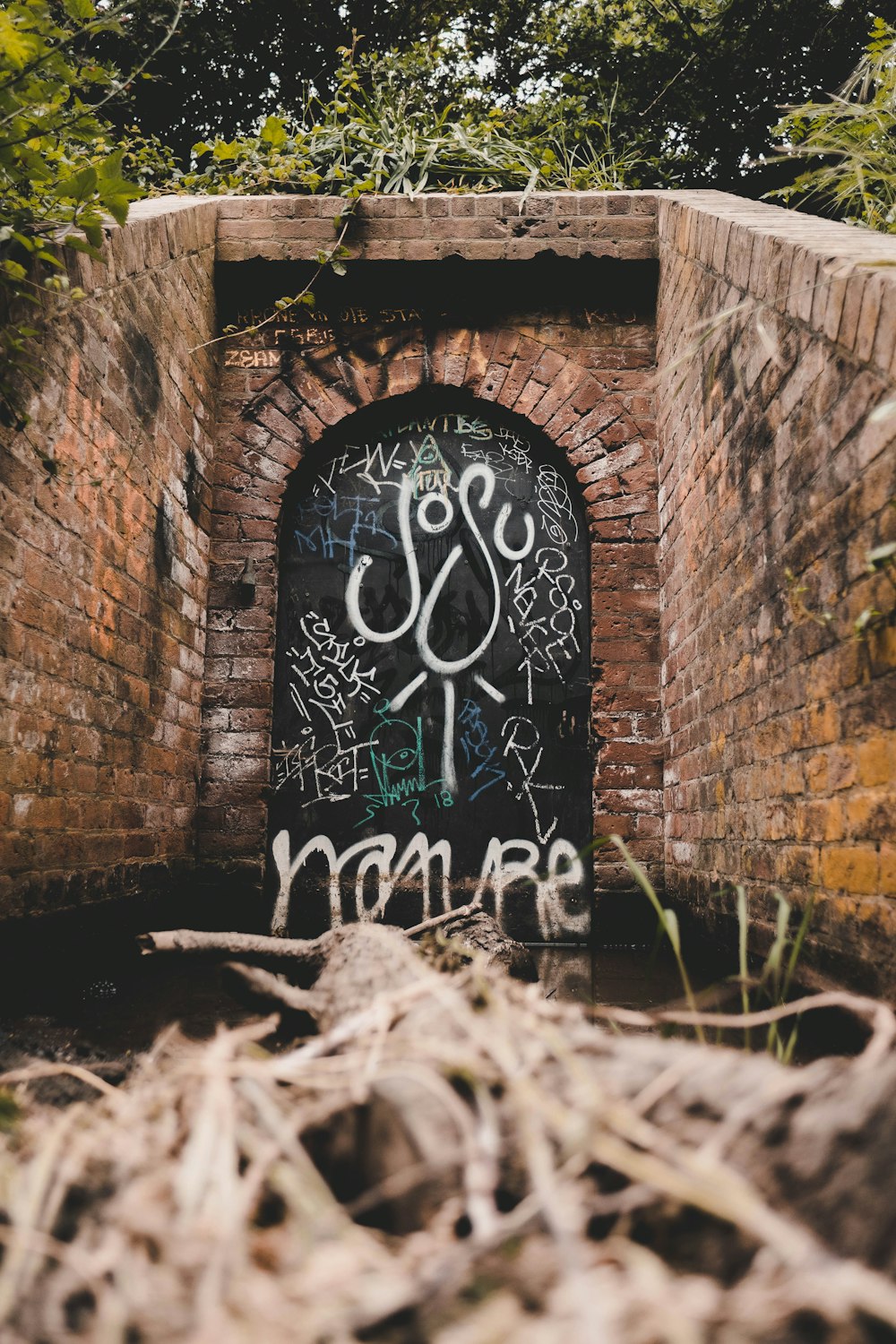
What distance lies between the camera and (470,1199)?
0.84 meters

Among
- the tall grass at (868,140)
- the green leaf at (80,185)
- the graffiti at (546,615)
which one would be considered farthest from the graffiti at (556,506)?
the green leaf at (80,185)

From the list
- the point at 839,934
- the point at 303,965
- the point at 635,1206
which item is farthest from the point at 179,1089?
the point at 839,934

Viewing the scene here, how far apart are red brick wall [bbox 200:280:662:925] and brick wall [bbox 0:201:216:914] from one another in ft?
0.59

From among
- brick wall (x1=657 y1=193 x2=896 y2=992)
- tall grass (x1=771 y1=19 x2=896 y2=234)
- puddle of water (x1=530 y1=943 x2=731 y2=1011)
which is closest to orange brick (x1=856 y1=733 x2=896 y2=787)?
brick wall (x1=657 y1=193 x2=896 y2=992)

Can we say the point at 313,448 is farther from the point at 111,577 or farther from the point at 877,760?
the point at 877,760

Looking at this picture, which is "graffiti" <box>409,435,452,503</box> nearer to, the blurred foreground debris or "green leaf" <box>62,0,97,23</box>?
"green leaf" <box>62,0,97,23</box>

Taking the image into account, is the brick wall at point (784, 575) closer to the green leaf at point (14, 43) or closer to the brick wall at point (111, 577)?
the green leaf at point (14, 43)

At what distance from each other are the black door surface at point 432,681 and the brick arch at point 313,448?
15 cm

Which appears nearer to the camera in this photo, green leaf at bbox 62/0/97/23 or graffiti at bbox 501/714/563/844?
green leaf at bbox 62/0/97/23

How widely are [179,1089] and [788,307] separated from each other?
9.28ft

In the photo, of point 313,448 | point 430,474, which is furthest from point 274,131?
point 430,474

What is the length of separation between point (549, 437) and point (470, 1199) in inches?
181

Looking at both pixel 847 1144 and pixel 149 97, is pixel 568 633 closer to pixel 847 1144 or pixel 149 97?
pixel 847 1144

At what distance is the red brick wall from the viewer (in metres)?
4.75
